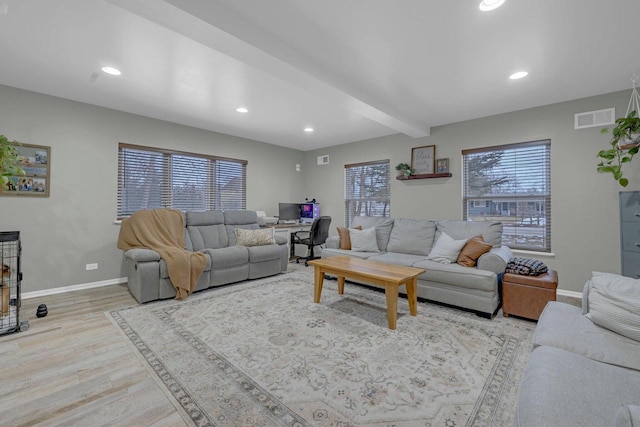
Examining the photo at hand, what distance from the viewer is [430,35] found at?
7.63 feet

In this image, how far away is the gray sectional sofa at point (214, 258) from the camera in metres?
3.29

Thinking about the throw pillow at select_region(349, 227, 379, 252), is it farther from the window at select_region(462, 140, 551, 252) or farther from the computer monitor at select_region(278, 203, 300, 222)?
the computer monitor at select_region(278, 203, 300, 222)

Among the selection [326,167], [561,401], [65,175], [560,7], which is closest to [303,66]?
[560,7]

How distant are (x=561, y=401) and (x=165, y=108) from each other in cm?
483

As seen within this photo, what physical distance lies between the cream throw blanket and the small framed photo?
3933mm

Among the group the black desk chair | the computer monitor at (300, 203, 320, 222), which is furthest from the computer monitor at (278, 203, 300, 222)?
the black desk chair

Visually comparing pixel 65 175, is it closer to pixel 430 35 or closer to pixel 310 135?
pixel 310 135

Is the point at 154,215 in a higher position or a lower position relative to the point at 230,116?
lower

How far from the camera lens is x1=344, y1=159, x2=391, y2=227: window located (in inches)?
219

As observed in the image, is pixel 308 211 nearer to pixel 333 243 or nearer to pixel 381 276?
pixel 333 243

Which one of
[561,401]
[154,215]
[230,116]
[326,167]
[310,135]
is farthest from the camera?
[326,167]

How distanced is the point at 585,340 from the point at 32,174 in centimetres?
543

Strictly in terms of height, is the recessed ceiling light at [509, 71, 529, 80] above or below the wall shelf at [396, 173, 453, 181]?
above

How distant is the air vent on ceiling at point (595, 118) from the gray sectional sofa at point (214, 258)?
446cm
